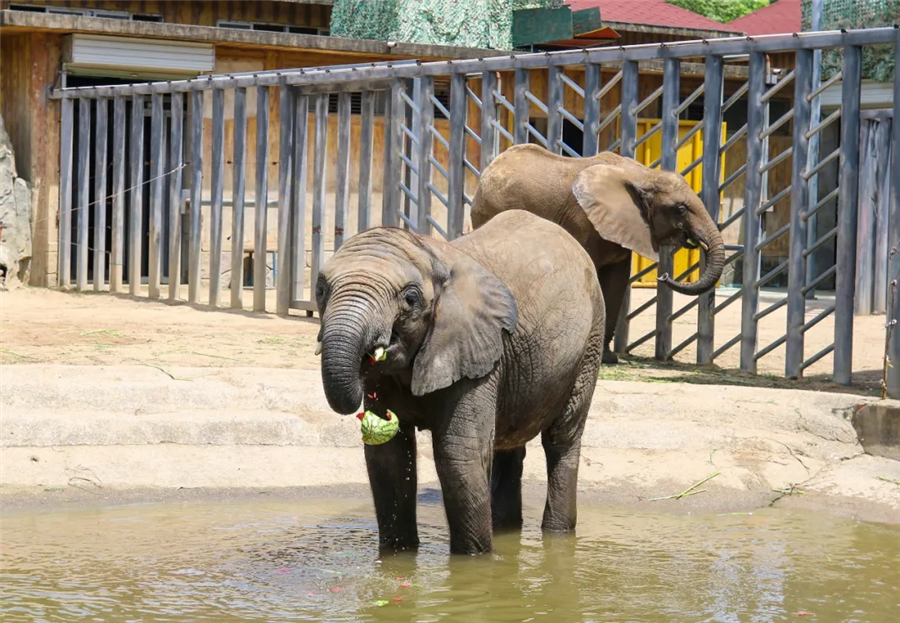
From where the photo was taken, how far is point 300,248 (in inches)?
575

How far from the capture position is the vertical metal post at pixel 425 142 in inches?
516

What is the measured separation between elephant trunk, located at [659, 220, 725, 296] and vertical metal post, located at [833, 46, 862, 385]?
86 centimetres

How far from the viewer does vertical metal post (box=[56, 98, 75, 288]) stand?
53.3 feet

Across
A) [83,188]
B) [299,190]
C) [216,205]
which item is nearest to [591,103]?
[299,190]

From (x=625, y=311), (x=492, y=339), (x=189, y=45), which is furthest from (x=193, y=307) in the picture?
(x=492, y=339)

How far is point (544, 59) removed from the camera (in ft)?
38.4

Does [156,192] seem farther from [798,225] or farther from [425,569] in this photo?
[425,569]

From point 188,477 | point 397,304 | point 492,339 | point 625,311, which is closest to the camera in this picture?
point 397,304

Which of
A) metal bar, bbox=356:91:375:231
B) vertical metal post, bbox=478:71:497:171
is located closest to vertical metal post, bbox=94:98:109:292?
metal bar, bbox=356:91:375:231

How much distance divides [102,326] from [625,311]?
457 centimetres

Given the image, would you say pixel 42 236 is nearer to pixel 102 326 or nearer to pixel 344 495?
pixel 102 326

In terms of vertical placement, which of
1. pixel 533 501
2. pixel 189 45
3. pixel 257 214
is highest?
pixel 189 45

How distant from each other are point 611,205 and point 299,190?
15.7ft

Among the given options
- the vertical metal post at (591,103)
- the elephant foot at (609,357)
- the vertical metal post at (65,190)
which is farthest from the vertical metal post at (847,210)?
the vertical metal post at (65,190)
